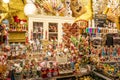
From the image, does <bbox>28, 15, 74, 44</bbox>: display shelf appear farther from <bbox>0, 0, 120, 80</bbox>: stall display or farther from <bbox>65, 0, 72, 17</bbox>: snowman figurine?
<bbox>65, 0, 72, 17</bbox>: snowman figurine

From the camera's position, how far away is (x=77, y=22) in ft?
18.7

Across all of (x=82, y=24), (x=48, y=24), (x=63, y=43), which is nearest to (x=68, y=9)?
(x=82, y=24)

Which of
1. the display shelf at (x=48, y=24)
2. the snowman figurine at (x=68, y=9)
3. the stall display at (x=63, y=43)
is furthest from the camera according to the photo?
the snowman figurine at (x=68, y=9)

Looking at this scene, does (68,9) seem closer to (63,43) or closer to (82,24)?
(82,24)

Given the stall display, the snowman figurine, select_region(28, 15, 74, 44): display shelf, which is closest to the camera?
the stall display

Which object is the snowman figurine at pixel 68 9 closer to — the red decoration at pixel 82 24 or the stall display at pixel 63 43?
the stall display at pixel 63 43

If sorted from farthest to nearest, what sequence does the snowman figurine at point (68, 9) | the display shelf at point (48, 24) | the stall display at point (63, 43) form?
1. the snowman figurine at point (68, 9)
2. the display shelf at point (48, 24)
3. the stall display at point (63, 43)

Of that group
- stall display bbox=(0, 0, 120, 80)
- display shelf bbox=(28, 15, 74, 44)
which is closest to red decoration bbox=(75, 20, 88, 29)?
stall display bbox=(0, 0, 120, 80)

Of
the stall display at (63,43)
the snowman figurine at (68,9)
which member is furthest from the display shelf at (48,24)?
the snowman figurine at (68,9)

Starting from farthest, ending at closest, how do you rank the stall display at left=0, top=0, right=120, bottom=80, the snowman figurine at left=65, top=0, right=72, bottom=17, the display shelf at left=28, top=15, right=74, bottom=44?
the snowman figurine at left=65, top=0, right=72, bottom=17, the display shelf at left=28, top=15, right=74, bottom=44, the stall display at left=0, top=0, right=120, bottom=80

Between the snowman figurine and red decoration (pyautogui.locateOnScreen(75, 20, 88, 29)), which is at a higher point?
the snowman figurine

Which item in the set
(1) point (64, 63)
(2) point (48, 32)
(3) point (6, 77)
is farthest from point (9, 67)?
(2) point (48, 32)

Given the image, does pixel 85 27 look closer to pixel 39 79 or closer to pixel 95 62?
pixel 95 62

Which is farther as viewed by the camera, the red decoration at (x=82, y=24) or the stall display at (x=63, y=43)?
the red decoration at (x=82, y=24)
